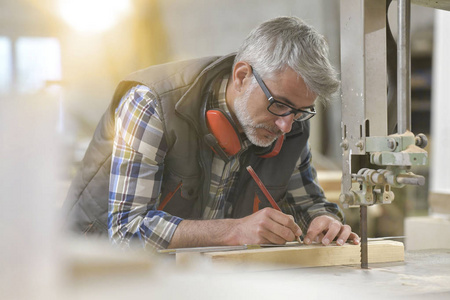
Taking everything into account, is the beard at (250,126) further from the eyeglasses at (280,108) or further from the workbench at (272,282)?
the workbench at (272,282)

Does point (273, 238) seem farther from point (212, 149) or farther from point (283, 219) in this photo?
point (212, 149)

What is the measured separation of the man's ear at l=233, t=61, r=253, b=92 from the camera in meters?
1.74

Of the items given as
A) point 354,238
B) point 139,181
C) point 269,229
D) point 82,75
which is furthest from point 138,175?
point 82,75

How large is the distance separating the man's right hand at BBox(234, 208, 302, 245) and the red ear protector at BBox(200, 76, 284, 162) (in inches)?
13.1

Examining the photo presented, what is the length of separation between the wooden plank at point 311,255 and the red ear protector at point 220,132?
47cm

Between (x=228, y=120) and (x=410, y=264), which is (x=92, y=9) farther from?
(x=410, y=264)

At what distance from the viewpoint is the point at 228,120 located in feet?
5.62

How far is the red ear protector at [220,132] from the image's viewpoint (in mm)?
1703

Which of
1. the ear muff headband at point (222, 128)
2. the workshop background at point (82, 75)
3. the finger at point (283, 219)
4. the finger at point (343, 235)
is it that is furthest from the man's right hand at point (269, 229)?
the workshop background at point (82, 75)

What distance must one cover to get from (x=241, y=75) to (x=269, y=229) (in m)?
0.56

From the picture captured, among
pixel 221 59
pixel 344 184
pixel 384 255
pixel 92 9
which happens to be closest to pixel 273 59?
pixel 221 59

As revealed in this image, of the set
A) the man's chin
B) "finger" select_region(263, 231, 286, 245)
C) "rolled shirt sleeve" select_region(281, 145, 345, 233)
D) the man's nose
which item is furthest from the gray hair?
"finger" select_region(263, 231, 286, 245)

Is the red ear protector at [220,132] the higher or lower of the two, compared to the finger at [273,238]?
higher

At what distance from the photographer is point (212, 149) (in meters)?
1.78
